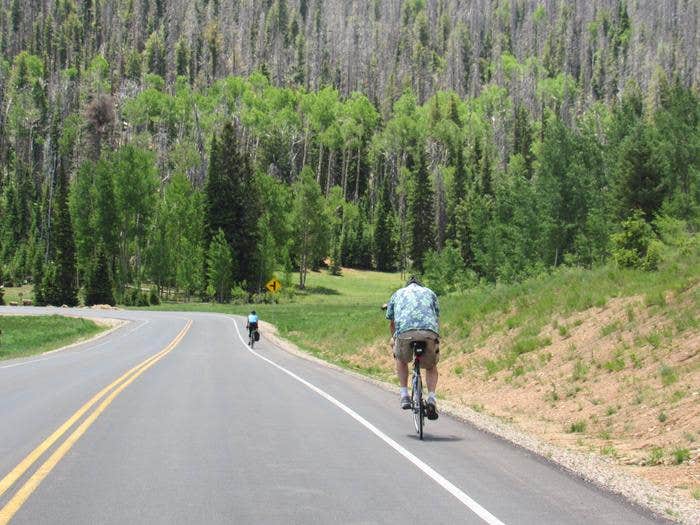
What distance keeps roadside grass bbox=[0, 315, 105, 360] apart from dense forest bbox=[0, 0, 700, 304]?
20.0 meters

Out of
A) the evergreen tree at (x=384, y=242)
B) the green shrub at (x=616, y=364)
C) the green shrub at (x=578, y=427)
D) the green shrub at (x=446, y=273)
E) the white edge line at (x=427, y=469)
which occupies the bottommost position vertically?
the green shrub at (x=578, y=427)

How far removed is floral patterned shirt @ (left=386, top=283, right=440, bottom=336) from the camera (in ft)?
35.3

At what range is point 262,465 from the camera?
8.29m

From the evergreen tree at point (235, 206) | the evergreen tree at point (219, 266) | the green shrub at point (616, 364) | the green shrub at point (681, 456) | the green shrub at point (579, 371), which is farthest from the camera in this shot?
the evergreen tree at point (235, 206)

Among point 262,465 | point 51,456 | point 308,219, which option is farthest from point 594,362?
point 308,219

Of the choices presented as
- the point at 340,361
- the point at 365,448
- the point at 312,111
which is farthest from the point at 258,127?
the point at 365,448

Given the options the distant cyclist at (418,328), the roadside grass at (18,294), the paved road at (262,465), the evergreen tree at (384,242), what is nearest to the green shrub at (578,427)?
the paved road at (262,465)

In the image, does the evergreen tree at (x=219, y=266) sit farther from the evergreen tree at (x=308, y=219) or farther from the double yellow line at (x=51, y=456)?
the double yellow line at (x=51, y=456)

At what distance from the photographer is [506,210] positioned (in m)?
73.6

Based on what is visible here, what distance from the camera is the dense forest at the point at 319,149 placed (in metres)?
58.7

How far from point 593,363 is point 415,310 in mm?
6137

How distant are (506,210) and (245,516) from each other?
6929cm

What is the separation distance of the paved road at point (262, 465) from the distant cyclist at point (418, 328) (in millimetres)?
894

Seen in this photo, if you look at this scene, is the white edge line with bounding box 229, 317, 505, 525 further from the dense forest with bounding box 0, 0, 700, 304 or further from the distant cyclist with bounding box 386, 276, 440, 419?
the dense forest with bounding box 0, 0, 700, 304
